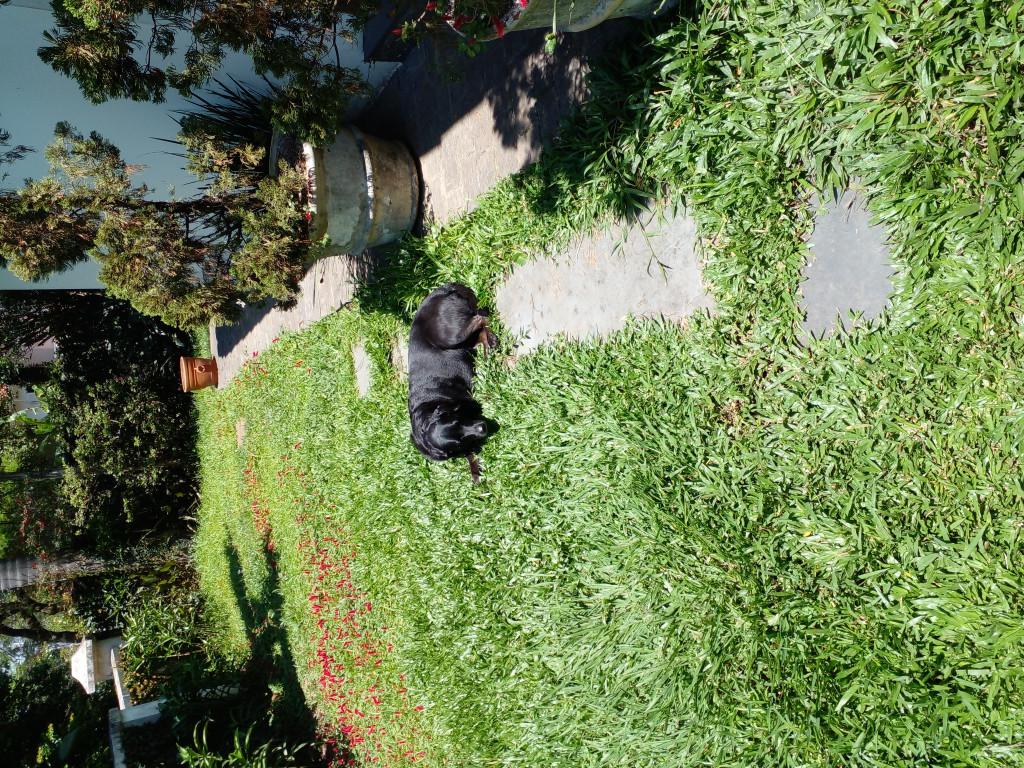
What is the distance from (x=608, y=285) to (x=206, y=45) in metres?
2.54

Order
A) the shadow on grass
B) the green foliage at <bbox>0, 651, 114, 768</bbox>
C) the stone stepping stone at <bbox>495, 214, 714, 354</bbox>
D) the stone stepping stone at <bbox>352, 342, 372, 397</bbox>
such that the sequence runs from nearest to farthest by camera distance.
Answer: the stone stepping stone at <bbox>495, 214, 714, 354</bbox>, the stone stepping stone at <bbox>352, 342, 372, 397</bbox>, the green foliage at <bbox>0, 651, 114, 768</bbox>, the shadow on grass

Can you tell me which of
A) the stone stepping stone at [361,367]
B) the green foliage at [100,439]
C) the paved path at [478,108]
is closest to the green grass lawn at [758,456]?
the paved path at [478,108]

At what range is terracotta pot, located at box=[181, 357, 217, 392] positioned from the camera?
10719 millimetres

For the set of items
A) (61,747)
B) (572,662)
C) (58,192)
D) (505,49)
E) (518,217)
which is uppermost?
(505,49)

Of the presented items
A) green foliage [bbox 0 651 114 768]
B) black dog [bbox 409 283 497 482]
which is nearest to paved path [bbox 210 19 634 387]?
black dog [bbox 409 283 497 482]

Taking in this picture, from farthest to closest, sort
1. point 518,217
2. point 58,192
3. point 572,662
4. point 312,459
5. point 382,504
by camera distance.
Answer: point 312,459 → point 382,504 → point 518,217 → point 58,192 → point 572,662

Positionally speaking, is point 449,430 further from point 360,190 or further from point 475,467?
point 360,190

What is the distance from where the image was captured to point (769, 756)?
2.67 meters

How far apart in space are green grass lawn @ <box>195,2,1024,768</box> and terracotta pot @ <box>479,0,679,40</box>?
16 cm

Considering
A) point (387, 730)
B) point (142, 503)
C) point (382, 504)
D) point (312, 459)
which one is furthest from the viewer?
point (142, 503)

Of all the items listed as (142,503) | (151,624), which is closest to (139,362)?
(142,503)

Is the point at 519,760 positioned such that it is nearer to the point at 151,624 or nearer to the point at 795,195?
the point at 795,195

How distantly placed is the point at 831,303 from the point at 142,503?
11801 millimetres

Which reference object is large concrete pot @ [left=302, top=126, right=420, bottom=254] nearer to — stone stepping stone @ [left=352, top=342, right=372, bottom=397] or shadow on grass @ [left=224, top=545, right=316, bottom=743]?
stone stepping stone @ [left=352, top=342, right=372, bottom=397]
